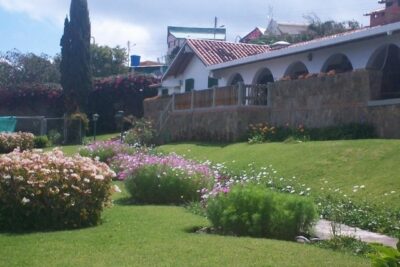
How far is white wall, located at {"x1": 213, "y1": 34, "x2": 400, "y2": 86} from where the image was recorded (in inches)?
852

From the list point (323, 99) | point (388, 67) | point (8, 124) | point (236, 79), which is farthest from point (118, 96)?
point (388, 67)

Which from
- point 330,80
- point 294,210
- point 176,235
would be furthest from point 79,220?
point 330,80

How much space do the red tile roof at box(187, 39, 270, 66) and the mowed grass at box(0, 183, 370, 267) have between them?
78.2ft

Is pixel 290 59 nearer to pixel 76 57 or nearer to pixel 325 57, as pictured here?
pixel 325 57

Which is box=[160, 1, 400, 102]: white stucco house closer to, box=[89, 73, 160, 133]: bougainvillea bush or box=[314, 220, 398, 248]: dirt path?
box=[89, 73, 160, 133]: bougainvillea bush

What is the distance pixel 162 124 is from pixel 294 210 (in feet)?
72.3

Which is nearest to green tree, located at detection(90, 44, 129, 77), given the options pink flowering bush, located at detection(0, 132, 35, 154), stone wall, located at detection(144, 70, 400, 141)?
pink flowering bush, located at detection(0, 132, 35, 154)

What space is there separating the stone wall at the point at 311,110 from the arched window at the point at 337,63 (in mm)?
2262

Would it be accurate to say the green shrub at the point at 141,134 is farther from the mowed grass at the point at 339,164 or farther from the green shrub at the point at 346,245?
the green shrub at the point at 346,245

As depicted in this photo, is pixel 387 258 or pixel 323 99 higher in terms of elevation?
pixel 323 99

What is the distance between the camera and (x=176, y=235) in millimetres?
9352

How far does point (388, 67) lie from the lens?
20.7 m

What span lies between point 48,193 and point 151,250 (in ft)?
8.82

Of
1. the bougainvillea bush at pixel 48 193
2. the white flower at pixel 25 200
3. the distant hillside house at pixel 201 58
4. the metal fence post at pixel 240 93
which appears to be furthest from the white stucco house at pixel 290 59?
the white flower at pixel 25 200
